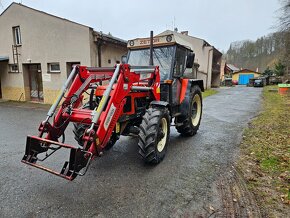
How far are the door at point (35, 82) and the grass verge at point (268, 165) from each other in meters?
12.4

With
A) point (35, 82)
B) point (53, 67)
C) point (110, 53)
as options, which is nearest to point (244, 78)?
point (110, 53)

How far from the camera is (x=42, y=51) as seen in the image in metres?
12.2

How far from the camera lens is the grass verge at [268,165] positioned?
267 cm

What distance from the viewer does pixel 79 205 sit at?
2.61 m

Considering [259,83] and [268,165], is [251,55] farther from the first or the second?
[268,165]

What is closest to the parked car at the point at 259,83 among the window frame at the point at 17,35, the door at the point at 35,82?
the door at the point at 35,82

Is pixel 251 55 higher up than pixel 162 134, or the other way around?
pixel 251 55

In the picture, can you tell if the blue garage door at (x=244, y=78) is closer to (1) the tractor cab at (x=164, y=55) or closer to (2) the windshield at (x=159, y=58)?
(1) the tractor cab at (x=164, y=55)

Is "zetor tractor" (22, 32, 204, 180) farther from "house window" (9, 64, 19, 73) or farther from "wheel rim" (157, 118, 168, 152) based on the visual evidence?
"house window" (9, 64, 19, 73)

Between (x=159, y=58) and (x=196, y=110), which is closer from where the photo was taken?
(x=159, y=58)

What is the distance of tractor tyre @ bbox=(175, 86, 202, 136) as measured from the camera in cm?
512

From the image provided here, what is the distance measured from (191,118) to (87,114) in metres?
3.03

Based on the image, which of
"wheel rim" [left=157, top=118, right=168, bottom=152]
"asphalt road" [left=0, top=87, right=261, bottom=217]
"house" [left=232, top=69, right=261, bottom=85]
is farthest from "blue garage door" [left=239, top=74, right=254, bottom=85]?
"wheel rim" [left=157, top=118, right=168, bottom=152]

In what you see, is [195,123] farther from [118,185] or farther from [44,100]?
[44,100]
